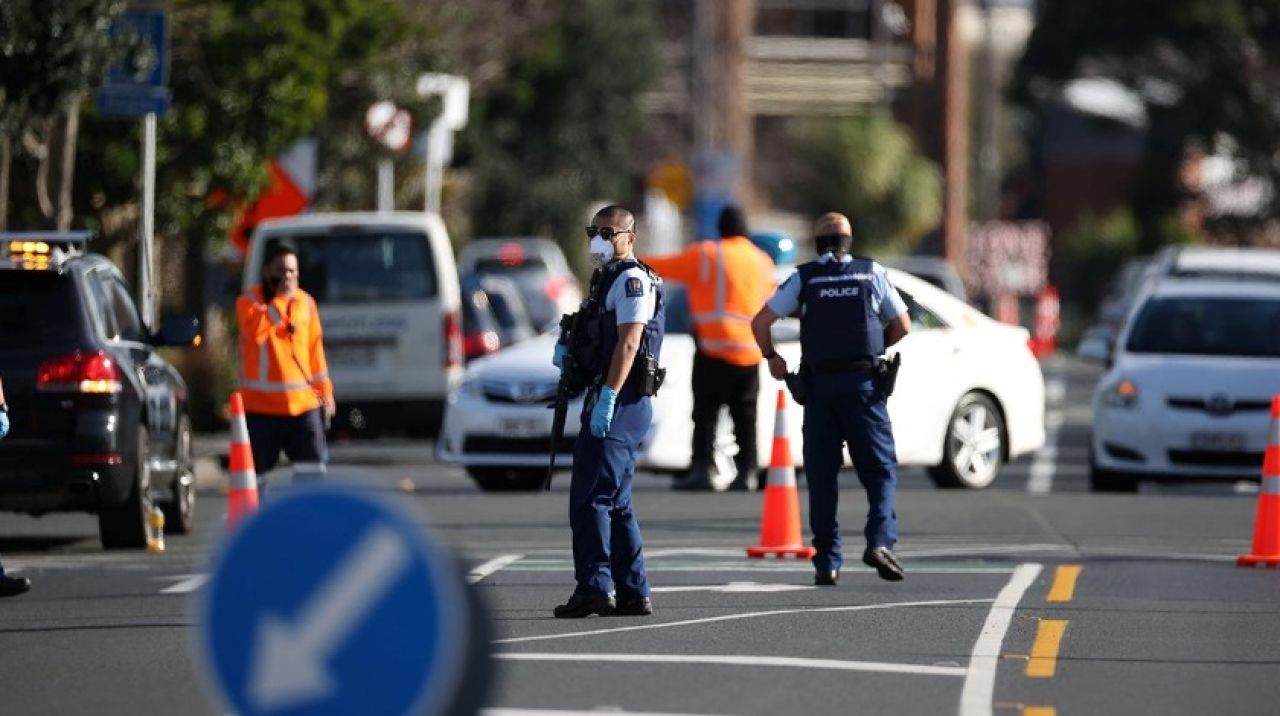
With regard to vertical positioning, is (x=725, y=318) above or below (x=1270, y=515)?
above

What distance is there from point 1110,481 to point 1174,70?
48.8 m

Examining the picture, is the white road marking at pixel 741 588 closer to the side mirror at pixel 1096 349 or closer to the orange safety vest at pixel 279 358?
the orange safety vest at pixel 279 358

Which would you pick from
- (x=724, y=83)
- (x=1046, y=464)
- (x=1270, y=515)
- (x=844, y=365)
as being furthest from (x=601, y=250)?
(x=724, y=83)

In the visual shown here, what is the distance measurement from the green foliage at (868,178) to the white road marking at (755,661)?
2341 inches

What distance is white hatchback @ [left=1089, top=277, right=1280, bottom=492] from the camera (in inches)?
782

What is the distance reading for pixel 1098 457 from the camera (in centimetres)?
2044

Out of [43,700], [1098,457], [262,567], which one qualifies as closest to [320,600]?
[262,567]

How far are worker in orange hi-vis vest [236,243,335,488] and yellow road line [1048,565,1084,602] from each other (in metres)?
3.81

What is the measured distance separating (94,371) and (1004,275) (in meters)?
45.0

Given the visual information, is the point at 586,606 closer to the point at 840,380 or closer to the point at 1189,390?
the point at 840,380

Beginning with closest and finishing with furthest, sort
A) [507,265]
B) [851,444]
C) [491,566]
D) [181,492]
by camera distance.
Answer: [851,444] → [491,566] → [181,492] → [507,265]

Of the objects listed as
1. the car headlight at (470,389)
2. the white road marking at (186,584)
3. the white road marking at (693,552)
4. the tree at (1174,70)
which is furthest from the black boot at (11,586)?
the tree at (1174,70)

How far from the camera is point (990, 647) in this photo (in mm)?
11297

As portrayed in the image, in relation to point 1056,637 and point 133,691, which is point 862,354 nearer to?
point 1056,637
